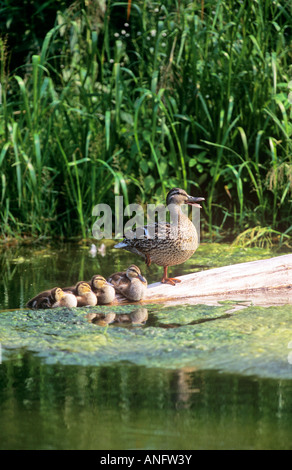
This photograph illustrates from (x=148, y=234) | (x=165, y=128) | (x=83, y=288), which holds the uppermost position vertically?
(x=165, y=128)

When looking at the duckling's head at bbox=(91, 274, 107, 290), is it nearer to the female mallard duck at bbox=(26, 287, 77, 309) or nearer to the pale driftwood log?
the female mallard duck at bbox=(26, 287, 77, 309)

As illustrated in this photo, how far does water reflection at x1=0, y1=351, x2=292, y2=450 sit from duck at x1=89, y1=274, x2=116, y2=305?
108 centimetres

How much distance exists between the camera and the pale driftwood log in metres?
4.83

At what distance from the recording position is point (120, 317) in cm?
450

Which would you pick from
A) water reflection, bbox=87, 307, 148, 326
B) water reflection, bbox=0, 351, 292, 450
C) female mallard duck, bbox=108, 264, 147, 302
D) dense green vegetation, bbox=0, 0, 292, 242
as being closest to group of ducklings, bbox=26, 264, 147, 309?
female mallard duck, bbox=108, 264, 147, 302

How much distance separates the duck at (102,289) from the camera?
4645 millimetres

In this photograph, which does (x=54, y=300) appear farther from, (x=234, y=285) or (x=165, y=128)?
(x=165, y=128)

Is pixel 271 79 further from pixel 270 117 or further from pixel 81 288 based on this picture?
pixel 81 288

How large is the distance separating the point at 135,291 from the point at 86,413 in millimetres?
1710

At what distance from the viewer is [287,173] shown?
6.36m

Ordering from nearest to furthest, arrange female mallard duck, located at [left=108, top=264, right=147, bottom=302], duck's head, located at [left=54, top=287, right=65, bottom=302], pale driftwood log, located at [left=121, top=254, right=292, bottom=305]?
duck's head, located at [left=54, top=287, right=65, bottom=302] → female mallard duck, located at [left=108, top=264, right=147, bottom=302] → pale driftwood log, located at [left=121, top=254, right=292, bottom=305]

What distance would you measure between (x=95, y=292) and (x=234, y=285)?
3.11 ft

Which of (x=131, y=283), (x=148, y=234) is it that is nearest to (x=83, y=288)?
(x=131, y=283)
